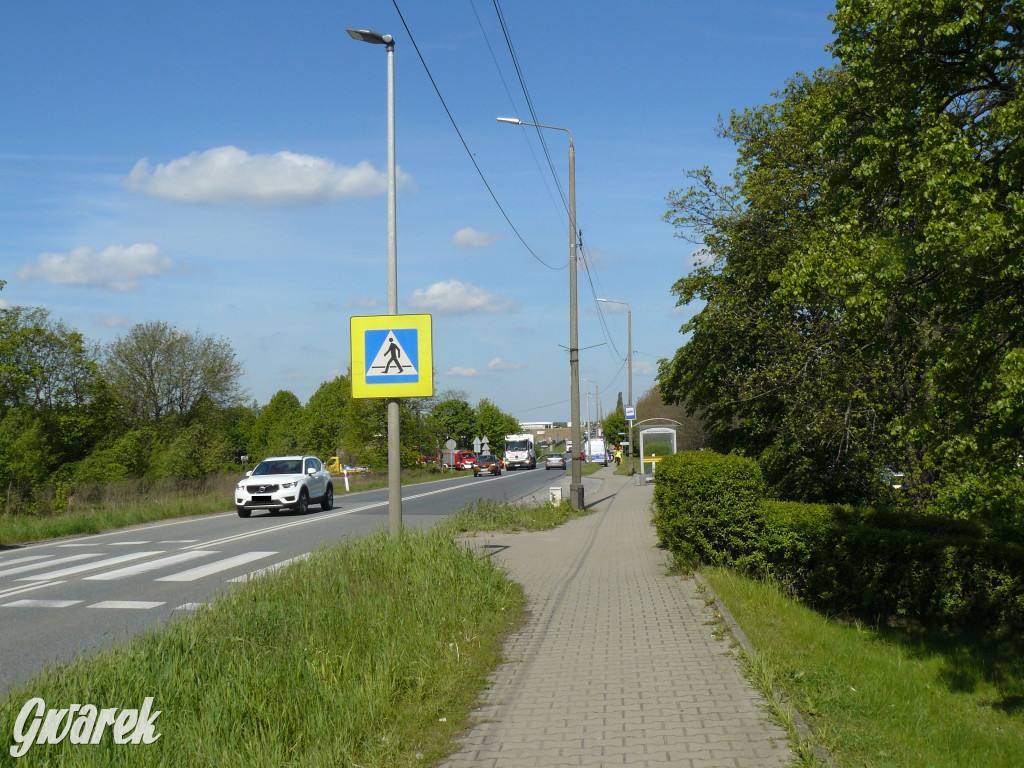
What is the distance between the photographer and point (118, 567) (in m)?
14.2

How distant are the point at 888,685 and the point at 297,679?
4.59m

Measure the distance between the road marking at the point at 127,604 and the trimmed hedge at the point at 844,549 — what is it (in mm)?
6653

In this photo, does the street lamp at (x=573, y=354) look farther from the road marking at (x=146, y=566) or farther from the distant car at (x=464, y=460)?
the distant car at (x=464, y=460)

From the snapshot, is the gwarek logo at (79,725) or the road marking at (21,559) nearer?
the gwarek logo at (79,725)

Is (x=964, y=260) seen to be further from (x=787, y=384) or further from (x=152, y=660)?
(x=787, y=384)

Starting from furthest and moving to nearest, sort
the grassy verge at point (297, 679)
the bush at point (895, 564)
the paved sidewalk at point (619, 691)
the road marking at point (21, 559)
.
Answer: the road marking at point (21, 559) < the bush at point (895, 564) < the paved sidewalk at point (619, 691) < the grassy verge at point (297, 679)

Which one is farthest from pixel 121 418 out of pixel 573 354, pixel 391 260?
pixel 391 260

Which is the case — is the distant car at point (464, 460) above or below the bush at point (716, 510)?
below

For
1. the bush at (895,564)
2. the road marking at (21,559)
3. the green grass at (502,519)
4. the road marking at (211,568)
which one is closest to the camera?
the bush at (895,564)

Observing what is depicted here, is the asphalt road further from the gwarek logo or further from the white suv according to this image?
the gwarek logo

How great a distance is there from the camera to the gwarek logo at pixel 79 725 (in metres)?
4.80

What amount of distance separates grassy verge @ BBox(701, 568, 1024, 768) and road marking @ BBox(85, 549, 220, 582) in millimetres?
8405

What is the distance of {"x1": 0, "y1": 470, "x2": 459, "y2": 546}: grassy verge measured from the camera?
69.5ft

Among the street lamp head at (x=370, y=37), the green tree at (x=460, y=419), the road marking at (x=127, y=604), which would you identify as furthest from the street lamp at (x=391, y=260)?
the green tree at (x=460, y=419)
